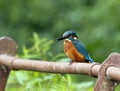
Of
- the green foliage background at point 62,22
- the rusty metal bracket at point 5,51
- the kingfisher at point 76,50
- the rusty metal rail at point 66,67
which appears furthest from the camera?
the green foliage background at point 62,22

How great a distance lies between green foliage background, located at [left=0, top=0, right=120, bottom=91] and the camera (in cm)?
832

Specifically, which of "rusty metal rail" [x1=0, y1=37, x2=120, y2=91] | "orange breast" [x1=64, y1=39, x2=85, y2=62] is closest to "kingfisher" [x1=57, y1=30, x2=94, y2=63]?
"orange breast" [x1=64, y1=39, x2=85, y2=62]

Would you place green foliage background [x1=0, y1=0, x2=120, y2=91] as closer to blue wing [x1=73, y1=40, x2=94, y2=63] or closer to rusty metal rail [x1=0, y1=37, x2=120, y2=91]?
rusty metal rail [x1=0, y1=37, x2=120, y2=91]

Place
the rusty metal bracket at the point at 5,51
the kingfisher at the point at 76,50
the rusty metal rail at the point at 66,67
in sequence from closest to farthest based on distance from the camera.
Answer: the rusty metal rail at the point at 66,67, the kingfisher at the point at 76,50, the rusty metal bracket at the point at 5,51

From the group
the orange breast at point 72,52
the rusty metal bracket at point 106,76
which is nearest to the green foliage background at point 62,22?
the orange breast at point 72,52

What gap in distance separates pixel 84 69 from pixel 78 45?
1.21 ft

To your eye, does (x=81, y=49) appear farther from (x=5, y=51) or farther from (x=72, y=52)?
(x=5, y=51)

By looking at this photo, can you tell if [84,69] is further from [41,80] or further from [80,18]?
[80,18]

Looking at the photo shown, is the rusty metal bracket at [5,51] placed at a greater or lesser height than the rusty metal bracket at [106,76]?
greater

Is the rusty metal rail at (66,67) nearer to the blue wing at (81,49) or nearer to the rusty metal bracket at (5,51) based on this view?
the rusty metal bracket at (5,51)

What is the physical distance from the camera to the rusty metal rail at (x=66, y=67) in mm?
3092

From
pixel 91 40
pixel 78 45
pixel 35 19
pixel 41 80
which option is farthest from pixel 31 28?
pixel 78 45

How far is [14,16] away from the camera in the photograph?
10.3m

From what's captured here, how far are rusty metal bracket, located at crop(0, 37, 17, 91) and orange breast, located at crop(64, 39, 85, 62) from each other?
0.54 m
